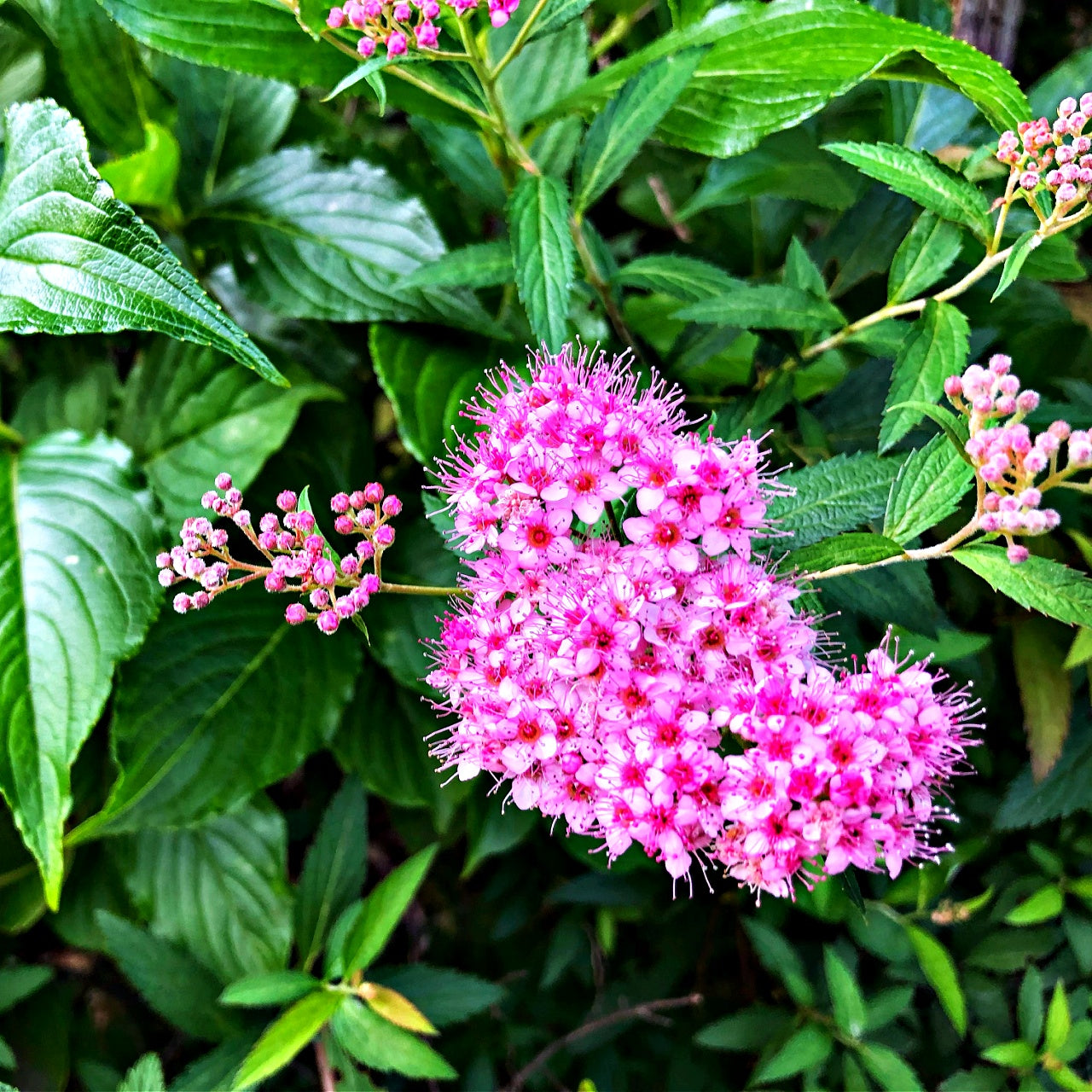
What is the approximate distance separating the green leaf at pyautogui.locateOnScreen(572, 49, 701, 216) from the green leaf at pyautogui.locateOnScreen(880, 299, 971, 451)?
346mm

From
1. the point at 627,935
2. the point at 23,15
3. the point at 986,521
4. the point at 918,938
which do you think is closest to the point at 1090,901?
the point at 918,938

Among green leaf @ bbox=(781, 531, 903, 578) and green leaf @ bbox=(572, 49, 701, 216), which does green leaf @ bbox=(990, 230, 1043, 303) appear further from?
green leaf @ bbox=(572, 49, 701, 216)

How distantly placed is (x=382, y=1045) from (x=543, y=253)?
0.93m

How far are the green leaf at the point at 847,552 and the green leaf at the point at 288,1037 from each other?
80 cm

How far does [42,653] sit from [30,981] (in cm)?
58

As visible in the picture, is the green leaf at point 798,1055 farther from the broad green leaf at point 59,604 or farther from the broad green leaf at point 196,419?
the broad green leaf at point 196,419

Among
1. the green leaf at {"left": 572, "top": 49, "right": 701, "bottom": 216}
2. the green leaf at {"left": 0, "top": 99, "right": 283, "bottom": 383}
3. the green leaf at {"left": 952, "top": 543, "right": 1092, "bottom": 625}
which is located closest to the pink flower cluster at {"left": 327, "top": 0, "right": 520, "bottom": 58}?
the green leaf at {"left": 572, "top": 49, "right": 701, "bottom": 216}

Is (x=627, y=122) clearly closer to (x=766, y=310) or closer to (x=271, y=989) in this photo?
(x=766, y=310)

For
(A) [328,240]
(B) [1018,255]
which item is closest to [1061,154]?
(B) [1018,255]

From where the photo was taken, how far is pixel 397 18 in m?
0.84

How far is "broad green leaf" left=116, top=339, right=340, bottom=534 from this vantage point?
1.24 meters

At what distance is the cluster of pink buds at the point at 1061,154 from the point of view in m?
0.79

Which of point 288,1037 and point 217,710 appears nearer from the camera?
point 288,1037

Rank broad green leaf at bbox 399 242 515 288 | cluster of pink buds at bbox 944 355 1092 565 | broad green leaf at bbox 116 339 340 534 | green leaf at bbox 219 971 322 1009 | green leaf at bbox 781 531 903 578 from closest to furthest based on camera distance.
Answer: cluster of pink buds at bbox 944 355 1092 565 < green leaf at bbox 781 531 903 578 < broad green leaf at bbox 399 242 515 288 < green leaf at bbox 219 971 322 1009 < broad green leaf at bbox 116 339 340 534
